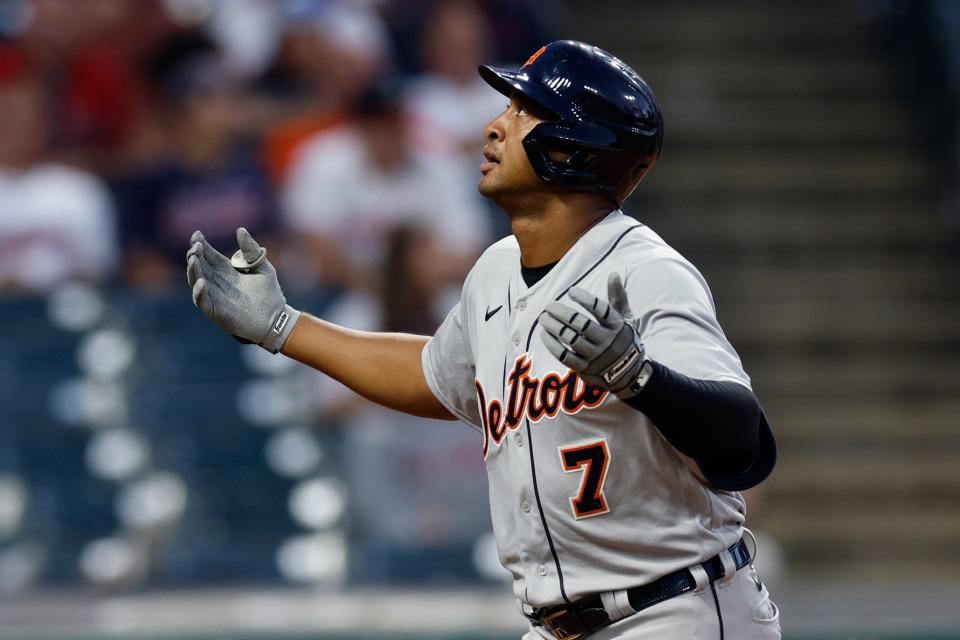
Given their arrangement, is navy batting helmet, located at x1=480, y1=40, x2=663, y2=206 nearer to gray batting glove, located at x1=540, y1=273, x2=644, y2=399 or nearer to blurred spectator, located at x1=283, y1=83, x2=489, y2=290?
gray batting glove, located at x1=540, y1=273, x2=644, y2=399

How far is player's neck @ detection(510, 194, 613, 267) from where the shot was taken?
8.17ft

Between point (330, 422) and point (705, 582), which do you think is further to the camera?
point (330, 422)

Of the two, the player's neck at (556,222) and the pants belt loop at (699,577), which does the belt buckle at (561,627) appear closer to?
the pants belt loop at (699,577)

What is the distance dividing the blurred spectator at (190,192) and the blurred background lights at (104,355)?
1.55 feet

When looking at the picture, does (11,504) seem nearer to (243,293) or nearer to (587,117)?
(243,293)

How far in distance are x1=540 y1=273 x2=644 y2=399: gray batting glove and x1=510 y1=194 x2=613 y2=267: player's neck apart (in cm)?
44

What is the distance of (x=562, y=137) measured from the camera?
7.88 ft

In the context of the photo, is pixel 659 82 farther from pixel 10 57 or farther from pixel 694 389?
pixel 694 389

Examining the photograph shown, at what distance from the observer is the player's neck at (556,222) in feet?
8.17

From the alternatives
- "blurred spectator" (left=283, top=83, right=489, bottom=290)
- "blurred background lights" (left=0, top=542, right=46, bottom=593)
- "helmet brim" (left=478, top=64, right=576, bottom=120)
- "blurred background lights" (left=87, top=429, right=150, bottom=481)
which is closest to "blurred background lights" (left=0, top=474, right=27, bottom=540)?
"blurred background lights" (left=0, top=542, right=46, bottom=593)

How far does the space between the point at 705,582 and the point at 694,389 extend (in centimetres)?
39

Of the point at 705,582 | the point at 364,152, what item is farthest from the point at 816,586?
the point at 705,582

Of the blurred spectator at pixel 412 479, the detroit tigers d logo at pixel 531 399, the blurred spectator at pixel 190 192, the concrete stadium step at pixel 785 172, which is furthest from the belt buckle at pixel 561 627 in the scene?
the concrete stadium step at pixel 785 172

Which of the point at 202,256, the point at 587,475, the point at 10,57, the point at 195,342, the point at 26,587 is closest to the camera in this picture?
the point at 587,475
